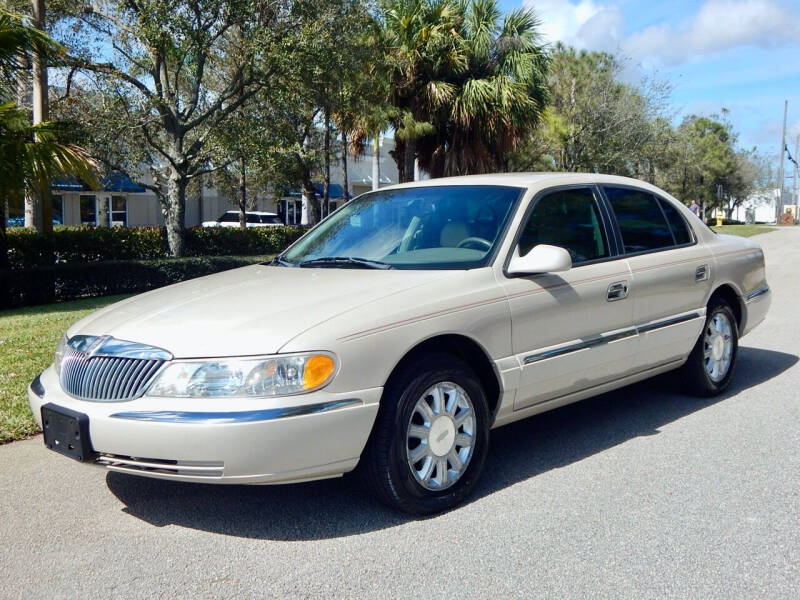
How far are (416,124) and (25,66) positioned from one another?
11.1m

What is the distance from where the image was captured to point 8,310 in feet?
38.7

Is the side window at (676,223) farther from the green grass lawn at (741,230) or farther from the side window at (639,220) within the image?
the green grass lawn at (741,230)

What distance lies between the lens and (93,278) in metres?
13.3

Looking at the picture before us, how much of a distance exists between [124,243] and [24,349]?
9.11 metres

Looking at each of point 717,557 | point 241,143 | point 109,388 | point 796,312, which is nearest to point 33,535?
point 109,388

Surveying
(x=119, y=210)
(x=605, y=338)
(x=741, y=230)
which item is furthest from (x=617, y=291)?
(x=741, y=230)

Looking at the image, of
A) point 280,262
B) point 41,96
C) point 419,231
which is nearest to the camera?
point 419,231

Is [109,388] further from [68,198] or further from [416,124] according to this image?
[68,198]

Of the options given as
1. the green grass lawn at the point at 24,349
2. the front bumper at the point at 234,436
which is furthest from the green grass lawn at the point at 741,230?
the front bumper at the point at 234,436

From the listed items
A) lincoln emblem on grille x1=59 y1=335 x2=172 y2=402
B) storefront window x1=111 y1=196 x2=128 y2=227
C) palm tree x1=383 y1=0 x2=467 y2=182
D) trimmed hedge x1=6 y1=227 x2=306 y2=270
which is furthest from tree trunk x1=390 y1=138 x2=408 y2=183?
storefront window x1=111 y1=196 x2=128 y2=227

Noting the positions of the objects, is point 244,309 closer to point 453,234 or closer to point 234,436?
point 234,436

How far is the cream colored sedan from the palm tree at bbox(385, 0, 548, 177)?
15616mm

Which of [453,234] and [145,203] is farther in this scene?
[145,203]

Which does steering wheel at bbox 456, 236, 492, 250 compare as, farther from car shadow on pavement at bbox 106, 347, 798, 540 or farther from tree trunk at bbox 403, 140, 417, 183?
tree trunk at bbox 403, 140, 417, 183
